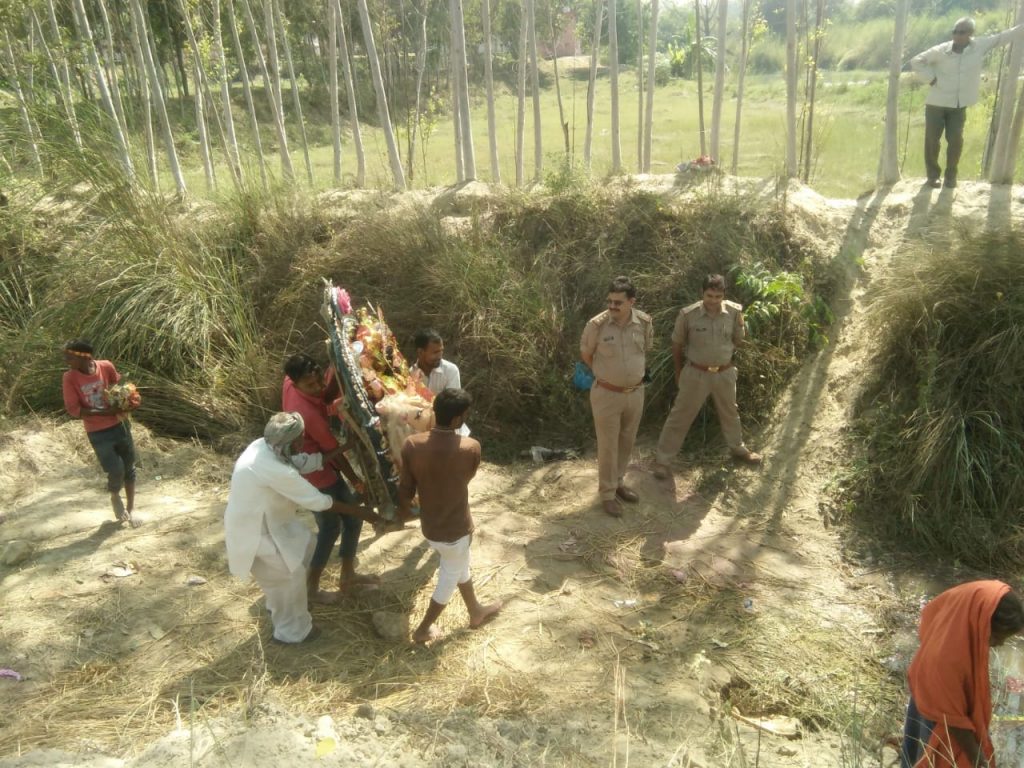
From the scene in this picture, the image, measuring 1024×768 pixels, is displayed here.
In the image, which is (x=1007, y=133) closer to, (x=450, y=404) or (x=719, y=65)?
(x=719, y=65)

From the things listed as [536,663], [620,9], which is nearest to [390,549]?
[536,663]

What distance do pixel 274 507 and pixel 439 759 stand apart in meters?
1.35

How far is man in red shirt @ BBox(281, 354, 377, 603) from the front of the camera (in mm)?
3750

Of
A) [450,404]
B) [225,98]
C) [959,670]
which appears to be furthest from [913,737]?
[225,98]

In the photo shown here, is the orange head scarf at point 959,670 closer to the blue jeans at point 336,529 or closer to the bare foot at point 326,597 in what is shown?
the blue jeans at point 336,529

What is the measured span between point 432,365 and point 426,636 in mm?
1560

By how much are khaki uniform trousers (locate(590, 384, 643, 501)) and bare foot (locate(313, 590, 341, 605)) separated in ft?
6.44

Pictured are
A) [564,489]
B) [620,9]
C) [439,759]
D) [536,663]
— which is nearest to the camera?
[439,759]

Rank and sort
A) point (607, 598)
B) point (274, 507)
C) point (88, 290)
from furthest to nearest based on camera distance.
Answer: point (88, 290) → point (607, 598) → point (274, 507)

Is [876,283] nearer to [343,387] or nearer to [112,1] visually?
[343,387]

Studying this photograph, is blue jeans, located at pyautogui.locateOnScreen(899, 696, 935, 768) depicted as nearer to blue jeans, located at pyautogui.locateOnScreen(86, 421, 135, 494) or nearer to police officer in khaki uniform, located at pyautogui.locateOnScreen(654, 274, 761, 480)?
police officer in khaki uniform, located at pyautogui.locateOnScreen(654, 274, 761, 480)

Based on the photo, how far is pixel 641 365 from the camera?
4.83m

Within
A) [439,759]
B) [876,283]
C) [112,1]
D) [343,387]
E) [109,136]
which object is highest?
[112,1]

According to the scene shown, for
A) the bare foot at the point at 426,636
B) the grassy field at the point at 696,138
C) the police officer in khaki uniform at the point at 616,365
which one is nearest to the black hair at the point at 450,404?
the bare foot at the point at 426,636
